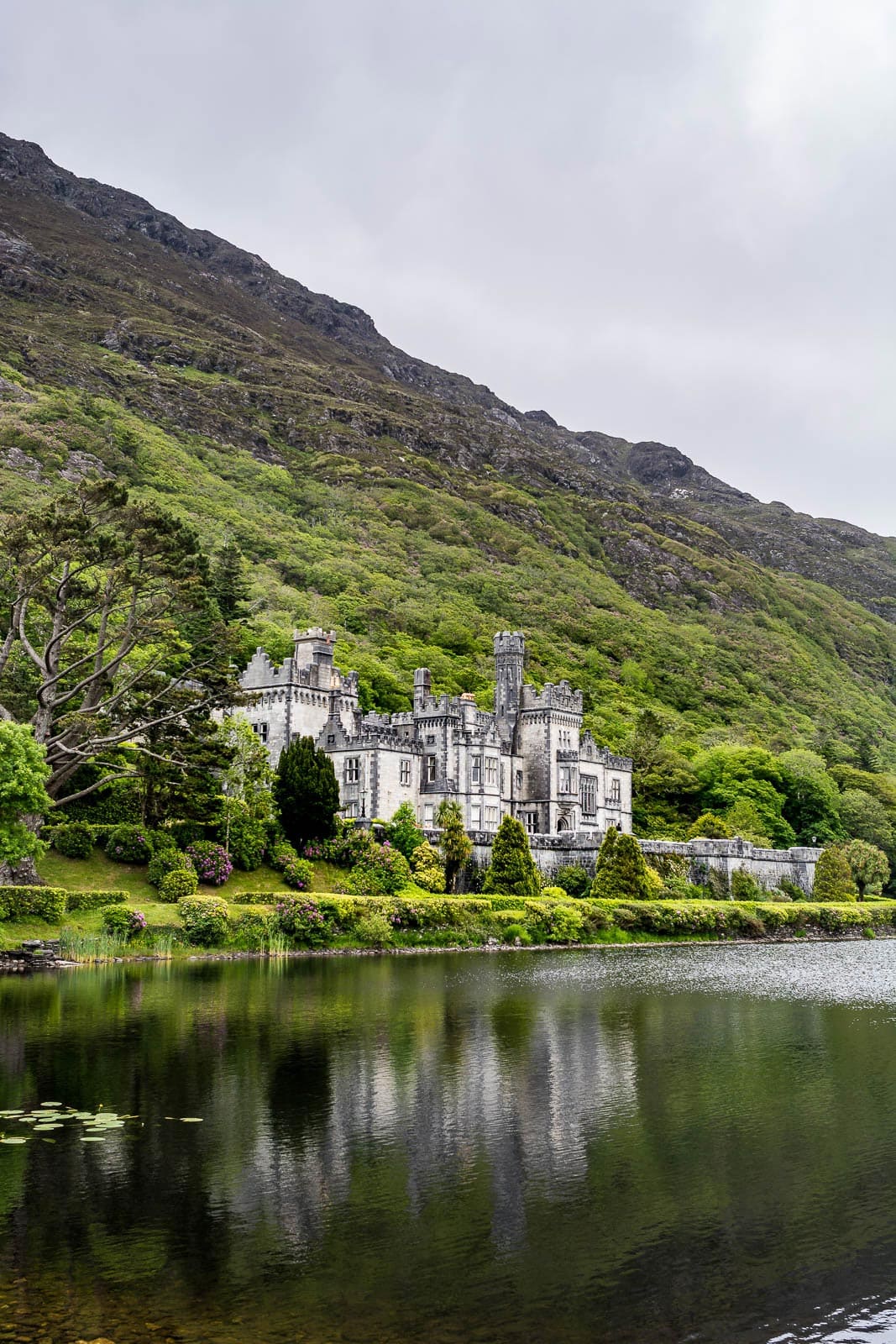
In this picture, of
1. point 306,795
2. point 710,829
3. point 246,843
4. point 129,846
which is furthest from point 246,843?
point 710,829

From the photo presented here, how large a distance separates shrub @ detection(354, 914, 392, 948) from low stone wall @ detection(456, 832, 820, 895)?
651 inches

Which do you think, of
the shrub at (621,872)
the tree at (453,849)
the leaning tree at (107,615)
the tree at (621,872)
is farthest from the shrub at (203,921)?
the shrub at (621,872)

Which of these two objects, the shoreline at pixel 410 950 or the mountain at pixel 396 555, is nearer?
the shoreline at pixel 410 950

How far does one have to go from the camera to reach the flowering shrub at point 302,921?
5144cm

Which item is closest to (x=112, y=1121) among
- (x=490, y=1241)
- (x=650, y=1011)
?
(x=490, y=1241)

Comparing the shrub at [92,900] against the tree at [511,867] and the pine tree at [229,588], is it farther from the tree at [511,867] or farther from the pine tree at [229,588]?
the pine tree at [229,588]

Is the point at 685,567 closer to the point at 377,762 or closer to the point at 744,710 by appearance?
the point at 744,710

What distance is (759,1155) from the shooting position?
728 inches

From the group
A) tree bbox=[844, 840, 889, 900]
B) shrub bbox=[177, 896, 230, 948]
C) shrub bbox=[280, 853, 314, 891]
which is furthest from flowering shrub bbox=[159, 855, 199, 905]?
tree bbox=[844, 840, 889, 900]

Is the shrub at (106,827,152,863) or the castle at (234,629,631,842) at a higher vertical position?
the castle at (234,629,631,842)

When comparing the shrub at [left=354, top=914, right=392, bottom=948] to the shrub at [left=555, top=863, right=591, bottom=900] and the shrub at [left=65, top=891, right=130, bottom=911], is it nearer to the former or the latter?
the shrub at [left=65, top=891, right=130, bottom=911]

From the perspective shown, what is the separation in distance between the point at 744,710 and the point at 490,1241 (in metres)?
133

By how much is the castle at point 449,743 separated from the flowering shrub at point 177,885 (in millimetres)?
14563

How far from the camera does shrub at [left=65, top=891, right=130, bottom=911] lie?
48438 millimetres
